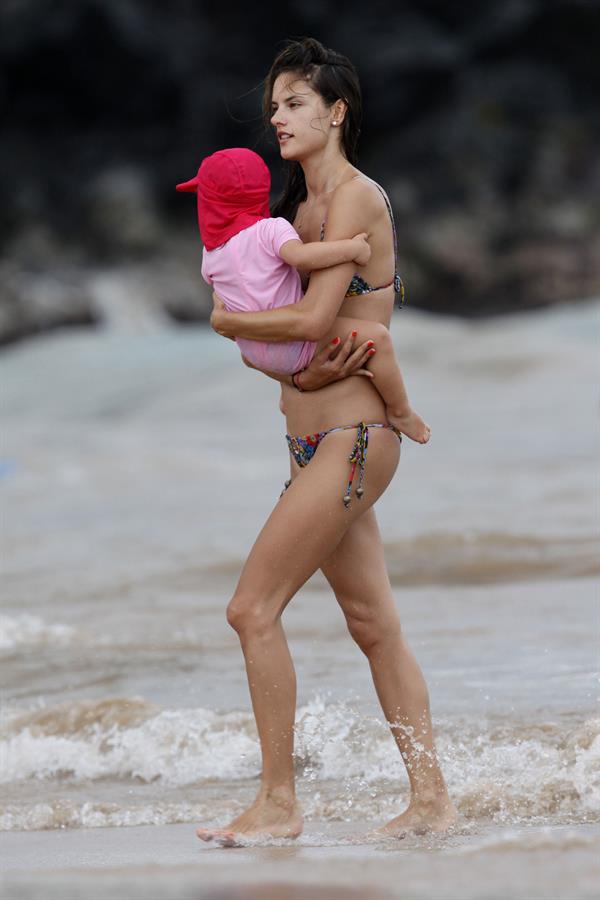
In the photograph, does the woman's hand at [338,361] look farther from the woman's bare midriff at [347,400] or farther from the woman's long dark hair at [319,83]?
the woman's long dark hair at [319,83]

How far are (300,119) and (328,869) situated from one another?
1.84 metres

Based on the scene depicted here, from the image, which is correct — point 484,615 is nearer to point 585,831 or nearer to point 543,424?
point 585,831

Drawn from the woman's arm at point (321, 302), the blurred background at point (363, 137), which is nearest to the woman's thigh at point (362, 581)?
the woman's arm at point (321, 302)

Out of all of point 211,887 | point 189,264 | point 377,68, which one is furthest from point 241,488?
point 377,68

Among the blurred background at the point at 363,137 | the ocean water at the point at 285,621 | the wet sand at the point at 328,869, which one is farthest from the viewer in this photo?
the blurred background at the point at 363,137

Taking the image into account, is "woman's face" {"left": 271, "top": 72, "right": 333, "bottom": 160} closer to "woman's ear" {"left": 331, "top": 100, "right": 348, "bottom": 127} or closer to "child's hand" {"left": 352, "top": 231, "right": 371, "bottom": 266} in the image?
"woman's ear" {"left": 331, "top": 100, "right": 348, "bottom": 127}

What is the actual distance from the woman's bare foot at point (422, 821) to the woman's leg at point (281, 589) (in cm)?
24

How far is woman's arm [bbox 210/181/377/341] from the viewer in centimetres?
362

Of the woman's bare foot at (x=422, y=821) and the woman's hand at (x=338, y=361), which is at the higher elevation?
the woman's hand at (x=338, y=361)

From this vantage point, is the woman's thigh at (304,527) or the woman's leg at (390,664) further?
the woman's leg at (390,664)

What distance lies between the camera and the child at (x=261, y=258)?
3625 millimetres

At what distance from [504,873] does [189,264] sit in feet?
70.6

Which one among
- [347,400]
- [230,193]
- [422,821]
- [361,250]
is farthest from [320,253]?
[422,821]

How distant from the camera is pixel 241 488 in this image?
11.1 meters
